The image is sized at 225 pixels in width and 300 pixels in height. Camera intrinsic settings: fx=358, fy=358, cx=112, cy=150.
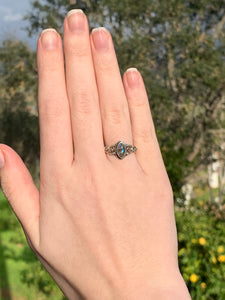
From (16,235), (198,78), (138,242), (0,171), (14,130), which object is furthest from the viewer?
(14,130)

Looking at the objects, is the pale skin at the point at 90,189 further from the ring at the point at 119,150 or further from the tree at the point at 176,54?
the tree at the point at 176,54

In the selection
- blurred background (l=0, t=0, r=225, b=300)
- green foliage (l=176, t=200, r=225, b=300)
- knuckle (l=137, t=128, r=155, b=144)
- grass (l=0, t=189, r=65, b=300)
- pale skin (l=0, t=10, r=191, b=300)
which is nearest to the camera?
pale skin (l=0, t=10, r=191, b=300)

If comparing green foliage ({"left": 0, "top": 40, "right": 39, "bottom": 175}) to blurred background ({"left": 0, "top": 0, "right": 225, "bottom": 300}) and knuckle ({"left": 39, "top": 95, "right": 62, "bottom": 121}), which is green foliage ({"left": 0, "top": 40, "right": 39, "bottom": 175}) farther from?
knuckle ({"left": 39, "top": 95, "right": 62, "bottom": 121})

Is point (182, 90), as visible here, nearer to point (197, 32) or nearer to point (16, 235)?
point (197, 32)

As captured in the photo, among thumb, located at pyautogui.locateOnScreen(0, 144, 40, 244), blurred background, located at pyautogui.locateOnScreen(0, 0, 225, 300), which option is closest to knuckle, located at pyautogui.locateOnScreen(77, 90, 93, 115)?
thumb, located at pyautogui.locateOnScreen(0, 144, 40, 244)

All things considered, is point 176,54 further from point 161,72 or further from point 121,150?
point 121,150

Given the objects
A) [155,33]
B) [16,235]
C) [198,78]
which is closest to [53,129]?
[16,235]

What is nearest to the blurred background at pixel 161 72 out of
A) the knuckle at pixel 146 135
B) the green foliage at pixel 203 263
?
the green foliage at pixel 203 263

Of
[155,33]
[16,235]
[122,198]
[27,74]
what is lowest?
[16,235]
